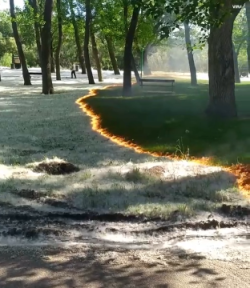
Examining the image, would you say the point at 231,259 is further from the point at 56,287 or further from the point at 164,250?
the point at 56,287

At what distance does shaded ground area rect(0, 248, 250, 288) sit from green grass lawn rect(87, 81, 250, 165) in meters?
4.52

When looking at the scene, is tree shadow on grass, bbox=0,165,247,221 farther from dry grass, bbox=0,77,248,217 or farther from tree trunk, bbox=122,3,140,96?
tree trunk, bbox=122,3,140,96

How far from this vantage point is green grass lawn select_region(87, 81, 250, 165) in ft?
32.9

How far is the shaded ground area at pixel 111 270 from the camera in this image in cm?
427

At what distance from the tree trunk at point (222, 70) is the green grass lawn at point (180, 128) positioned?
44 centimetres

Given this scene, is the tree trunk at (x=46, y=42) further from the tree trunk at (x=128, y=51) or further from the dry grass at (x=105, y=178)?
the dry grass at (x=105, y=178)

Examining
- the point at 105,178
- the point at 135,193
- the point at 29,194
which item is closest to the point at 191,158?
the point at 105,178

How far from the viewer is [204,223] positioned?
6.02 m

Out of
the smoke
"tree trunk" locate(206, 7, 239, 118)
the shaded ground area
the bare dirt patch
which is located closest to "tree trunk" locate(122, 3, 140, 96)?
"tree trunk" locate(206, 7, 239, 118)

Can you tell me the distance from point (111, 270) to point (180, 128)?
797cm

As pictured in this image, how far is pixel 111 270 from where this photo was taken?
14.9 feet

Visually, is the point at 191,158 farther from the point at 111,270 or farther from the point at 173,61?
the point at 173,61

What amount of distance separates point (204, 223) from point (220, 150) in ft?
13.4

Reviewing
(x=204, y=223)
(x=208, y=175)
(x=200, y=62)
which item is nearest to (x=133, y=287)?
(x=204, y=223)
